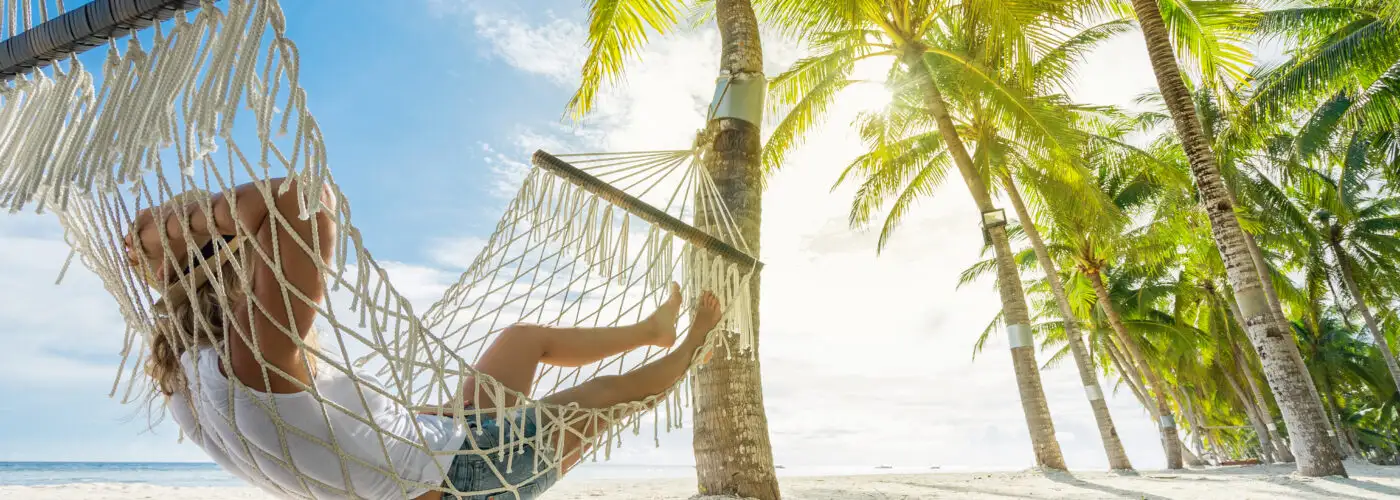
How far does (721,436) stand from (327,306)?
1.78 metres

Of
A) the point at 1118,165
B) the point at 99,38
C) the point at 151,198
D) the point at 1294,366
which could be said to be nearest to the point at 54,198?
the point at 151,198

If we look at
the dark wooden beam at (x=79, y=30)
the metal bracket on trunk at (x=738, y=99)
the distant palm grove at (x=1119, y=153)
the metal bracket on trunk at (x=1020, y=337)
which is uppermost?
the distant palm grove at (x=1119, y=153)

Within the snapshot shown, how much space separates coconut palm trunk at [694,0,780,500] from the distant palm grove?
13 millimetres

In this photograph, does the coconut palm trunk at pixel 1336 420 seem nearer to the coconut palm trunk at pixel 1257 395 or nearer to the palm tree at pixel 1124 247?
the coconut palm trunk at pixel 1257 395

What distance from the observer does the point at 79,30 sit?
0.85 meters

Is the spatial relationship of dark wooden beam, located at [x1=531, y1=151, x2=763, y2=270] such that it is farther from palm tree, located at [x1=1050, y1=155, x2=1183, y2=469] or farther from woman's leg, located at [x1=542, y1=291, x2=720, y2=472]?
palm tree, located at [x1=1050, y1=155, x2=1183, y2=469]

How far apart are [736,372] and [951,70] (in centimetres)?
476

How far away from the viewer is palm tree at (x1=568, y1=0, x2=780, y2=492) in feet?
8.27

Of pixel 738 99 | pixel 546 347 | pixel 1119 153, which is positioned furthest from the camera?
pixel 1119 153

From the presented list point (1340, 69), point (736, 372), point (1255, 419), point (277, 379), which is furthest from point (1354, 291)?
point (277, 379)

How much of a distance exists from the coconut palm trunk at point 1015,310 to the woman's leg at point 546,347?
525 centimetres

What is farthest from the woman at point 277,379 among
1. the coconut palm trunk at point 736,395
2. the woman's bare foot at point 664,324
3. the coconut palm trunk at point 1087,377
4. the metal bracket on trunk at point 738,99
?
the coconut palm trunk at point 1087,377

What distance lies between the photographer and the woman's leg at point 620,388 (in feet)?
4.25

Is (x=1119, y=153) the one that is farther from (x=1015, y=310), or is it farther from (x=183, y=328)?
(x=183, y=328)
